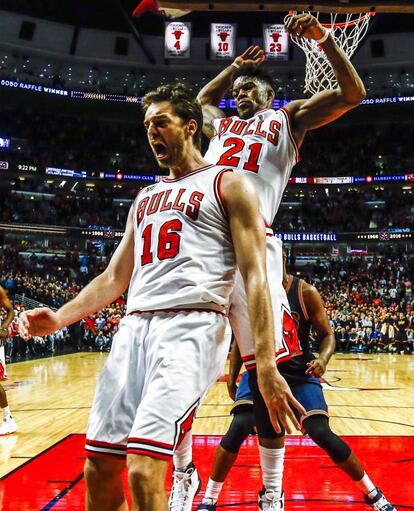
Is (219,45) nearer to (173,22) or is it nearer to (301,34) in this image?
(173,22)

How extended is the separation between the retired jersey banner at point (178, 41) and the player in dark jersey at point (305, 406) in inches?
967

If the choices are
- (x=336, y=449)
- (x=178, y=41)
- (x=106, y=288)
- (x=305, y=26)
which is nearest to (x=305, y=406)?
(x=336, y=449)

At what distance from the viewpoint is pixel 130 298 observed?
103 inches

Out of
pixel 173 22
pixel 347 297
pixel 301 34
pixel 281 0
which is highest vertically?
pixel 173 22

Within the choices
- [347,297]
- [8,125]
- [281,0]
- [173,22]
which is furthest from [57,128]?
[281,0]

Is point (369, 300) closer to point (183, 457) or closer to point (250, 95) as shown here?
point (250, 95)

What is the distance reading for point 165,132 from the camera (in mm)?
2611

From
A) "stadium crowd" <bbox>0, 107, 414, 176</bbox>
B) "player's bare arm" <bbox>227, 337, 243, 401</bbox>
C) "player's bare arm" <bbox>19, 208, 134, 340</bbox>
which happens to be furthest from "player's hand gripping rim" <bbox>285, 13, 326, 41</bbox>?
"stadium crowd" <bbox>0, 107, 414, 176</bbox>

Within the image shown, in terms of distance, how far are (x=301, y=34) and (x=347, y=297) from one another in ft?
84.1

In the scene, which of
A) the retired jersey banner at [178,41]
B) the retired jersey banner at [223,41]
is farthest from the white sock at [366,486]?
the retired jersey banner at [178,41]

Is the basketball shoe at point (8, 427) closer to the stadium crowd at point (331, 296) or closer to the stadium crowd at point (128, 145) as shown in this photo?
the stadium crowd at point (331, 296)

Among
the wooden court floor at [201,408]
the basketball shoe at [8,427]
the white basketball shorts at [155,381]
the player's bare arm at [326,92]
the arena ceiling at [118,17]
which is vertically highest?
the arena ceiling at [118,17]

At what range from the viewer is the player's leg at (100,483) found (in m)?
2.32

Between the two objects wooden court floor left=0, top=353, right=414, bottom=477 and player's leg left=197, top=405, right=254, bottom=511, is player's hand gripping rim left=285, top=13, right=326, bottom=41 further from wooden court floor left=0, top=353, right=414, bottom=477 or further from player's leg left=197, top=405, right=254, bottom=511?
wooden court floor left=0, top=353, right=414, bottom=477
